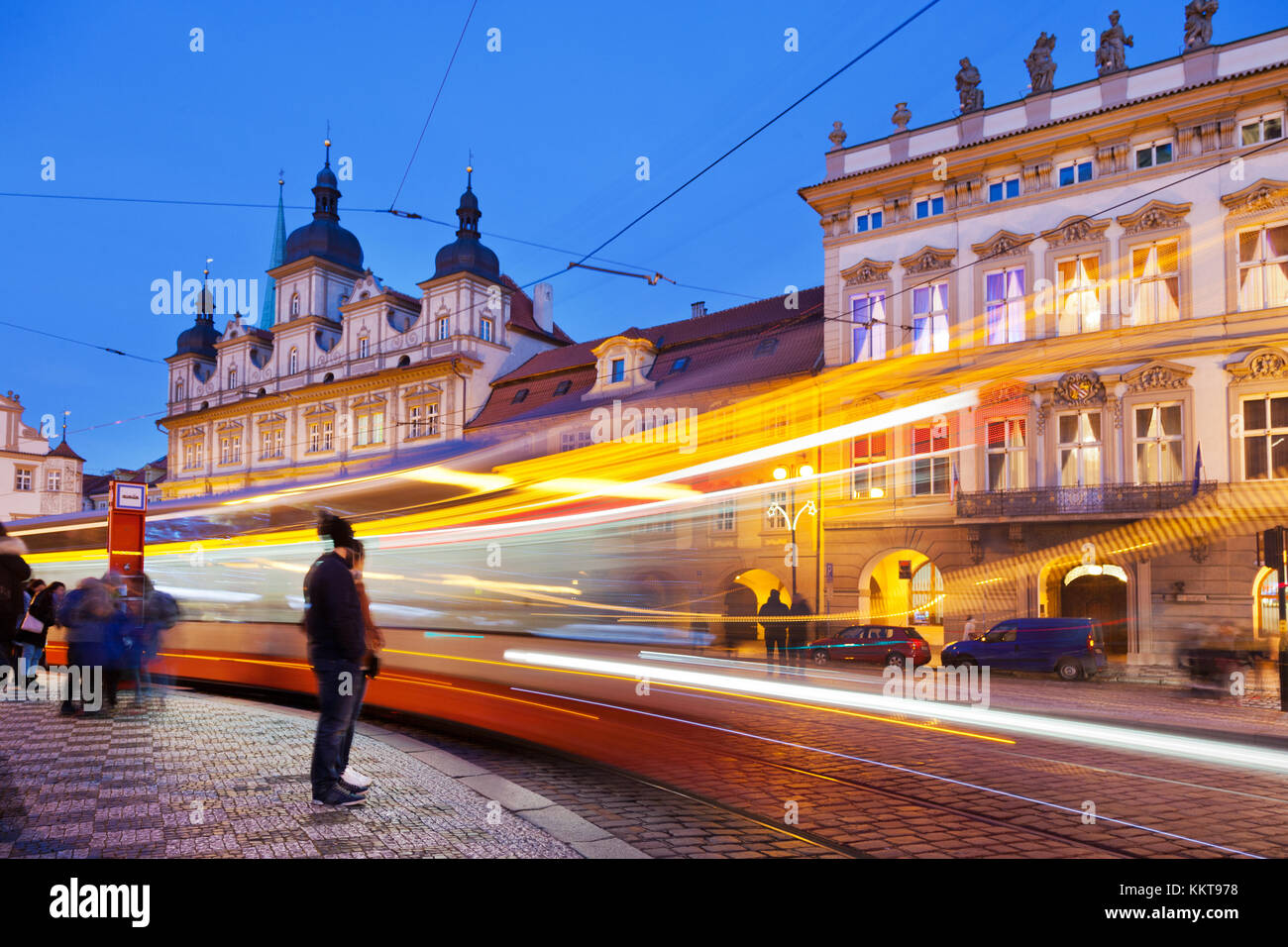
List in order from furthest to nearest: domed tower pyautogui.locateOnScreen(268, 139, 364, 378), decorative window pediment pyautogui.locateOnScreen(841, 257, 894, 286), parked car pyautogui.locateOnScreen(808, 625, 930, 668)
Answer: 1. domed tower pyautogui.locateOnScreen(268, 139, 364, 378)
2. decorative window pediment pyautogui.locateOnScreen(841, 257, 894, 286)
3. parked car pyautogui.locateOnScreen(808, 625, 930, 668)

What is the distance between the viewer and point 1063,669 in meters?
22.2

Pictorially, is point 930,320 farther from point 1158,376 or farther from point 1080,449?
point 1158,376

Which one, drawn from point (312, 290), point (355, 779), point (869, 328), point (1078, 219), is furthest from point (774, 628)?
point (312, 290)

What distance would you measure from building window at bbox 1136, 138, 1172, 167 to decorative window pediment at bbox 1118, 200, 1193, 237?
1162 millimetres

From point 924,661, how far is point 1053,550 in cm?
512

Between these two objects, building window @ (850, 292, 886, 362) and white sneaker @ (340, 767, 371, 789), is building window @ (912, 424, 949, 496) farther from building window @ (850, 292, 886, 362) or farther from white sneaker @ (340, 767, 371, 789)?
white sneaker @ (340, 767, 371, 789)


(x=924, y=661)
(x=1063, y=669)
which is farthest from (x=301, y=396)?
(x=1063, y=669)

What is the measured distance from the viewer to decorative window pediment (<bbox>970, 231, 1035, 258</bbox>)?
1119 inches

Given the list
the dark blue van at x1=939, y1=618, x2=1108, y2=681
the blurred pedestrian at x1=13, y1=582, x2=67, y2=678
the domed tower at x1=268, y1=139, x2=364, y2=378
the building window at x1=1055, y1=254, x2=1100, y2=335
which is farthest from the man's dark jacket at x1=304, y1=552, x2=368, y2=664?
the domed tower at x1=268, y1=139, x2=364, y2=378

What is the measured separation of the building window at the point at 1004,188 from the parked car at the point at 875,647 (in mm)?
13499

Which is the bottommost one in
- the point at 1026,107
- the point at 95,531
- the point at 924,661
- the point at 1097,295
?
the point at 924,661
